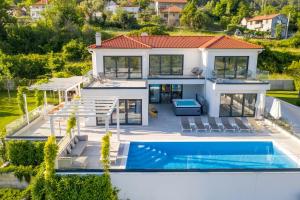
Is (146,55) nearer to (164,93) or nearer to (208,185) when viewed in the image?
(164,93)

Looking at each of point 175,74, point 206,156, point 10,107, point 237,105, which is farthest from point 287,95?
point 10,107

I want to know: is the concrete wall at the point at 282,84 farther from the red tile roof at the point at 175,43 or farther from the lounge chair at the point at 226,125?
the lounge chair at the point at 226,125

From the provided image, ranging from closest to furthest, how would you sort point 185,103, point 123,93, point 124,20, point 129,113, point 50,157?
1. point 50,157
2. point 123,93
3. point 129,113
4. point 185,103
5. point 124,20

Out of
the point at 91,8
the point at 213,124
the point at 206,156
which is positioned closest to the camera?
the point at 206,156

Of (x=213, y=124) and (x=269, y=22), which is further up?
(x=269, y=22)

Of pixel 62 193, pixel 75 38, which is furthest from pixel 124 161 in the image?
pixel 75 38

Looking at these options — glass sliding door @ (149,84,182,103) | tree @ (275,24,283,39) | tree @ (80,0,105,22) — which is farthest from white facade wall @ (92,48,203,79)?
tree @ (275,24,283,39)

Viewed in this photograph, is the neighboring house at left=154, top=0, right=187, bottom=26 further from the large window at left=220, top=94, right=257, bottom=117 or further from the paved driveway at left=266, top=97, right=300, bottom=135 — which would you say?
the large window at left=220, top=94, right=257, bottom=117
